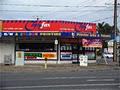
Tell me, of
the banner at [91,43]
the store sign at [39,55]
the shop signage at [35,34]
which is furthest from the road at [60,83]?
the store sign at [39,55]

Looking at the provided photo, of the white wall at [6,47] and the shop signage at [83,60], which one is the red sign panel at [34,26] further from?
the shop signage at [83,60]

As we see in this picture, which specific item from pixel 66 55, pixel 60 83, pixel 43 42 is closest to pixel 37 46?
pixel 43 42

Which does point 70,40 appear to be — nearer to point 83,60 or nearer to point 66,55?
point 66,55

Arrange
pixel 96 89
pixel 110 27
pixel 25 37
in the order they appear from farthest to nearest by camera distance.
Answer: pixel 110 27 → pixel 25 37 → pixel 96 89

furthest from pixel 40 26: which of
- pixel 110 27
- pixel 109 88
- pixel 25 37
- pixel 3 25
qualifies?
pixel 110 27

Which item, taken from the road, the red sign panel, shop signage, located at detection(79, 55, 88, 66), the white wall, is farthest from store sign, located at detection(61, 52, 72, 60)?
the road

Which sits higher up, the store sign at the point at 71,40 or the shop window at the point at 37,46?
the store sign at the point at 71,40

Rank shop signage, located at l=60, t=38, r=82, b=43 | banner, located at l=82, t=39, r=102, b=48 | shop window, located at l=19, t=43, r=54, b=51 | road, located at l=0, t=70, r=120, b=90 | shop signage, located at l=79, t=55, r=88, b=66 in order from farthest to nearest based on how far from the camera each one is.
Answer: shop signage, located at l=60, t=38, r=82, b=43, shop window, located at l=19, t=43, r=54, b=51, banner, located at l=82, t=39, r=102, b=48, shop signage, located at l=79, t=55, r=88, b=66, road, located at l=0, t=70, r=120, b=90

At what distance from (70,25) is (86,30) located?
7.97 ft

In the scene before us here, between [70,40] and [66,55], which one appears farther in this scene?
[70,40]

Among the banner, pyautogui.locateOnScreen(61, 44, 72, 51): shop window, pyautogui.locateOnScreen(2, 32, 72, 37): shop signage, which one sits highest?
pyautogui.locateOnScreen(2, 32, 72, 37): shop signage

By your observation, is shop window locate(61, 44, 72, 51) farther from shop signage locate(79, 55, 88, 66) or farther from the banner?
shop signage locate(79, 55, 88, 66)

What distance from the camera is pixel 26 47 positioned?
2986 centimetres

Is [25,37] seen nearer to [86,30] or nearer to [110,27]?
[86,30]
